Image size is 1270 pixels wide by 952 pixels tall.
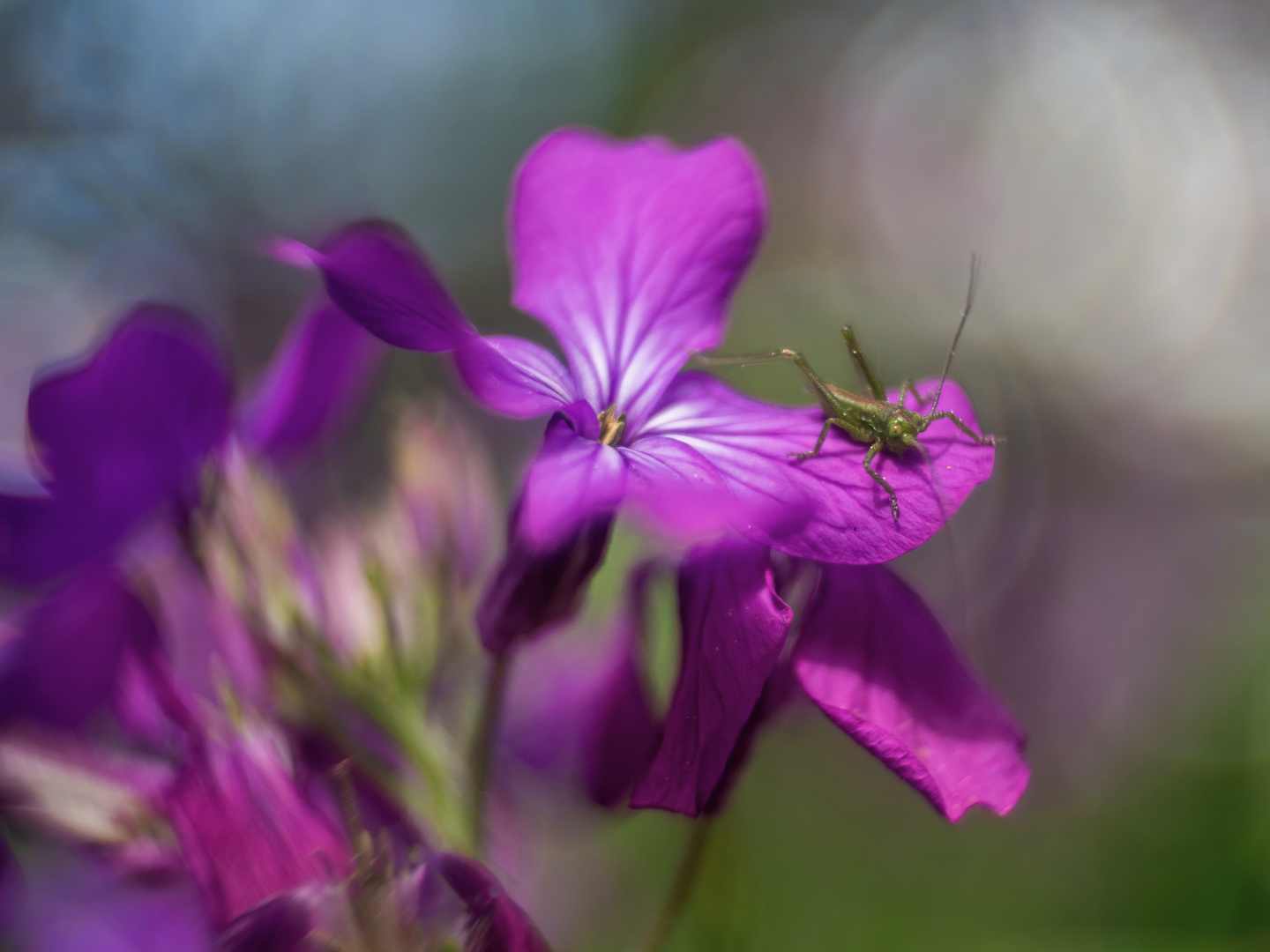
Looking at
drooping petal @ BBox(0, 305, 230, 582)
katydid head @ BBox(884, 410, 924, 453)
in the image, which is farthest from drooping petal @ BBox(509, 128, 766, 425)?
drooping petal @ BBox(0, 305, 230, 582)

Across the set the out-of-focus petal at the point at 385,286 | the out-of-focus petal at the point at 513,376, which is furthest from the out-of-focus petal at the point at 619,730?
the out-of-focus petal at the point at 385,286

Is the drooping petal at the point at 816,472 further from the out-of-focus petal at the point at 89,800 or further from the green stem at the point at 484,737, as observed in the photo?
the out-of-focus petal at the point at 89,800

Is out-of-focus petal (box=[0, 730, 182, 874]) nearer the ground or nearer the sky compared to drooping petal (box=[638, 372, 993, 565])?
nearer the ground

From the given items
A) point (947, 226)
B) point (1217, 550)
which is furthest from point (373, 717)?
point (947, 226)

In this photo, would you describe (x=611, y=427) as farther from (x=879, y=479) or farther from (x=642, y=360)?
(x=879, y=479)

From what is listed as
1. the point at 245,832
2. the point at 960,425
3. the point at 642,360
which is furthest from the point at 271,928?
the point at 960,425

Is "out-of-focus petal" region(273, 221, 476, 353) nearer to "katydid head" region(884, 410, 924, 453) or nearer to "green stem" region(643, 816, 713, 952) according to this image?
"katydid head" region(884, 410, 924, 453)
